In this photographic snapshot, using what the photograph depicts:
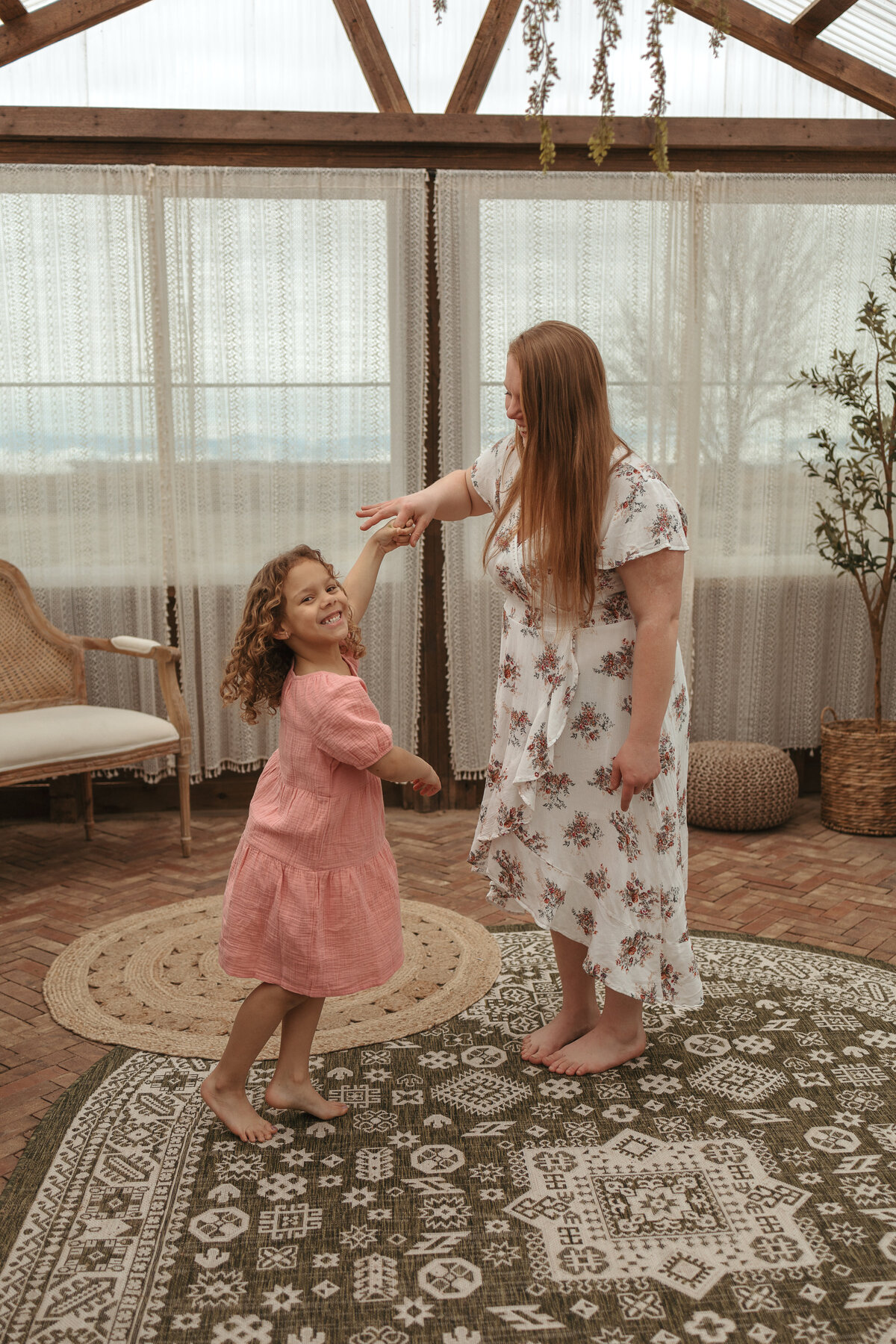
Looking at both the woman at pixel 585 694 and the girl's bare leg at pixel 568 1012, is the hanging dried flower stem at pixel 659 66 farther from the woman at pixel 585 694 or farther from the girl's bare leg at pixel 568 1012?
the girl's bare leg at pixel 568 1012

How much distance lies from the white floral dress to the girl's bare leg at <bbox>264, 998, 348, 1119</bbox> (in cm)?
51

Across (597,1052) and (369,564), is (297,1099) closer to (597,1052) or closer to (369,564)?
(597,1052)

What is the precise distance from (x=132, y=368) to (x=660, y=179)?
2.14 meters

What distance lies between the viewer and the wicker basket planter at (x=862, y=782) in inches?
161

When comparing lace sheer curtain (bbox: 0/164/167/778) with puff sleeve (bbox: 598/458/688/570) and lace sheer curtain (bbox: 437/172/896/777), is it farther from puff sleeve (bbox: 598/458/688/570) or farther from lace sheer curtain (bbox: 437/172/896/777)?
puff sleeve (bbox: 598/458/688/570)

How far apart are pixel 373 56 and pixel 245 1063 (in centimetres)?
365

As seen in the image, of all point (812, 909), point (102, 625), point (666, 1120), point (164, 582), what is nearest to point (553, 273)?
point (164, 582)

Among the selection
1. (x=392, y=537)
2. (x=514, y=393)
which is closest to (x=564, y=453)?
(x=514, y=393)

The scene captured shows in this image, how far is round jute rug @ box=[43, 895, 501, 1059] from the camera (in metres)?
2.50

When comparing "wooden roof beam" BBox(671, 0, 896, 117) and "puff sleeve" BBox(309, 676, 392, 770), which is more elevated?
"wooden roof beam" BBox(671, 0, 896, 117)

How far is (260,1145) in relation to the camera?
6.66 ft

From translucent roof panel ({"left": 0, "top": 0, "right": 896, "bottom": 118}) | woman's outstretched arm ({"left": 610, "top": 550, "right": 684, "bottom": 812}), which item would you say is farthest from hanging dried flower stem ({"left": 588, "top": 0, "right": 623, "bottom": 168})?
translucent roof panel ({"left": 0, "top": 0, "right": 896, "bottom": 118})

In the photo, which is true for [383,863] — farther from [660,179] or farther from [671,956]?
[660,179]

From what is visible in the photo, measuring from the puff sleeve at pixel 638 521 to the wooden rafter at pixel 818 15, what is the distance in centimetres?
302
